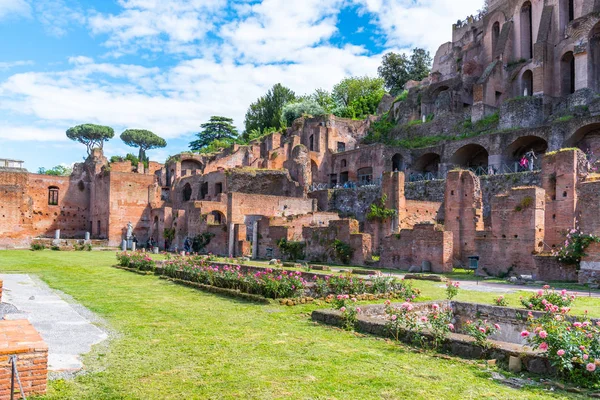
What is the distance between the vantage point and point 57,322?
29.9ft

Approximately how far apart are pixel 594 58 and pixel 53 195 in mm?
49309

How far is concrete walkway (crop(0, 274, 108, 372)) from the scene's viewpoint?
6.70 m

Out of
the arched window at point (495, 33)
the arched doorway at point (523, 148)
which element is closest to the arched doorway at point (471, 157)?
the arched doorway at point (523, 148)

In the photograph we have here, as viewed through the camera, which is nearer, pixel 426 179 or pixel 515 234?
pixel 515 234

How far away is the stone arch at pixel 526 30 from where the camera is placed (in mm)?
50625

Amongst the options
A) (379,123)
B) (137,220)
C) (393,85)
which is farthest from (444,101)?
(137,220)

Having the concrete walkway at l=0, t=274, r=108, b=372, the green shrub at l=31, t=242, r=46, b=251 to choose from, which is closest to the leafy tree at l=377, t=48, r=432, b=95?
the green shrub at l=31, t=242, r=46, b=251

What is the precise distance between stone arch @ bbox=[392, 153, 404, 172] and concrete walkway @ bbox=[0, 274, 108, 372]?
115ft

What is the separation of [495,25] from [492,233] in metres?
41.1

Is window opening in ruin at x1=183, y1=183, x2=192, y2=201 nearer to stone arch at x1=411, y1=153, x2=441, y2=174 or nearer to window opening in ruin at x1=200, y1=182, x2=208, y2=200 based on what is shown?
window opening in ruin at x1=200, y1=182, x2=208, y2=200

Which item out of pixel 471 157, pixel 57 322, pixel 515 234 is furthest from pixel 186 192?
pixel 57 322

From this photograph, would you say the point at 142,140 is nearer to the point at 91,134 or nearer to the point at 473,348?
the point at 91,134

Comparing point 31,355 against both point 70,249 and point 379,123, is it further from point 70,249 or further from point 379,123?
point 379,123

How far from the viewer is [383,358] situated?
6.87 metres
